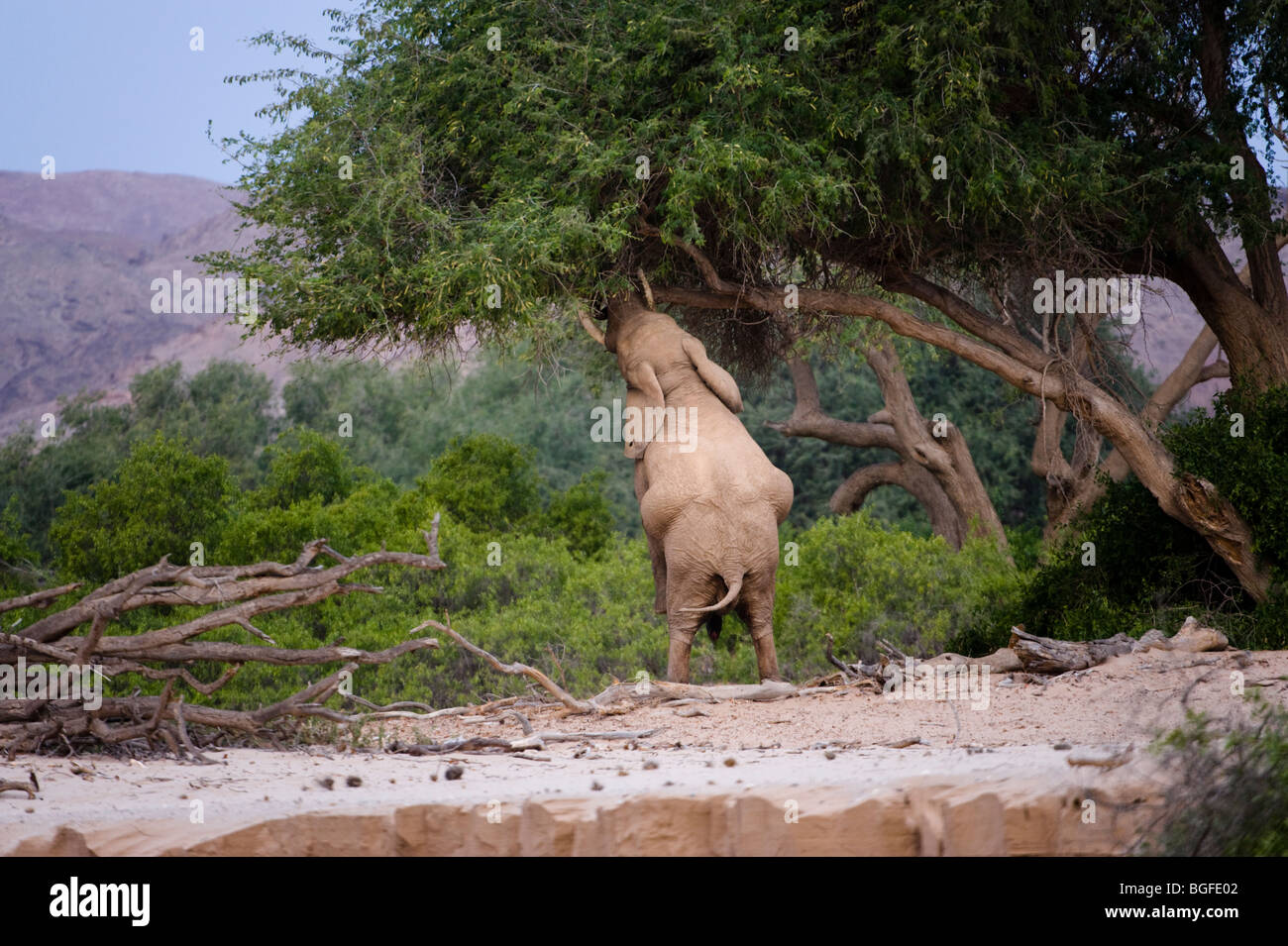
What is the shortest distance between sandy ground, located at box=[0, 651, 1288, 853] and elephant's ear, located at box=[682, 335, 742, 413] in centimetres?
226

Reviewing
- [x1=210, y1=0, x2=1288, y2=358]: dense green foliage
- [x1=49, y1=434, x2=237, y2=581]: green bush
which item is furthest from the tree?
[x1=49, y1=434, x2=237, y2=581]: green bush

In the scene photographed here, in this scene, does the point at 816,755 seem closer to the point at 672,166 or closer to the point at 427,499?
the point at 672,166

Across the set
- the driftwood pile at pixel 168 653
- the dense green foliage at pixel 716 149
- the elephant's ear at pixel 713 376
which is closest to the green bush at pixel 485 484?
the dense green foliage at pixel 716 149

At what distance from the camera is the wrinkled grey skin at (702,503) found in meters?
8.37

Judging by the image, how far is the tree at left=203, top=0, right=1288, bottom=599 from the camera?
899 cm

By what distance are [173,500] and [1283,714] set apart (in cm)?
1206

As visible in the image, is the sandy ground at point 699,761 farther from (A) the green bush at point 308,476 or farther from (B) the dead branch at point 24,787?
(A) the green bush at point 308,476

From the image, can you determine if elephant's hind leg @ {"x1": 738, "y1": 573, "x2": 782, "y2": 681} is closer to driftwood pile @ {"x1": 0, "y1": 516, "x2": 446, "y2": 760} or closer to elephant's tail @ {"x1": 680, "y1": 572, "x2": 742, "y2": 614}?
elephant's tail @ {"x1": 680, "y1": 572, "x2": 742, "y2": 614}

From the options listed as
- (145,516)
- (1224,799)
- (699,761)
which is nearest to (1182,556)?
(699,761)

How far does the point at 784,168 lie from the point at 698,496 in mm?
2534

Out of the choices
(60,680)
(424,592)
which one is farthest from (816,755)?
(424,592)

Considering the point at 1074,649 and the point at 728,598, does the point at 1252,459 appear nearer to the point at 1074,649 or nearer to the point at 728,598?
the point at 1074,649

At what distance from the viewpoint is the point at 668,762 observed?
5.13 m

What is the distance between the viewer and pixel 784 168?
9031 millimetres
